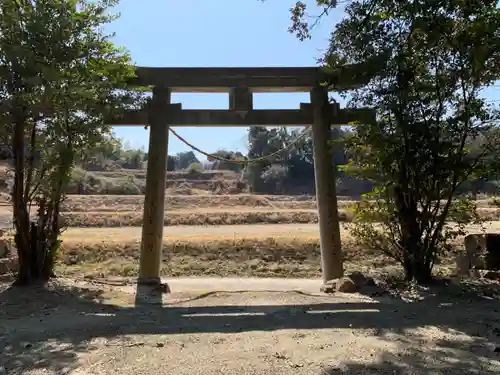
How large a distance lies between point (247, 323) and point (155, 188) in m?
3.90

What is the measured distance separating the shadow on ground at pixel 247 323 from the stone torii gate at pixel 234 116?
2.01m

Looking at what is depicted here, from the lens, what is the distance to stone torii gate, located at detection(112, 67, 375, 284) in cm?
848

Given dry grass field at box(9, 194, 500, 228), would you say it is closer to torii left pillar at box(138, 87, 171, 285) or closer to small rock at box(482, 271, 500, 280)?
torii left pillar at box(138, 87, 171, 285)

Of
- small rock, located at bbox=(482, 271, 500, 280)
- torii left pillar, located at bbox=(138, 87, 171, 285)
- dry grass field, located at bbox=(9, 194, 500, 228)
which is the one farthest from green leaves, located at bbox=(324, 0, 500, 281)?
dry grass field, located at bbox=(9, 194, 500, 228)

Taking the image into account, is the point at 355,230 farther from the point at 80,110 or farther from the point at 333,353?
the point at 80,110

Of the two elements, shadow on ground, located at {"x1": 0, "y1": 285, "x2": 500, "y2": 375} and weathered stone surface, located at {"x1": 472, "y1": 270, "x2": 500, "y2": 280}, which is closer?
shadow on ground, located at {"x1": 0, "y1": 285, "x2": 500, "y2": 375}

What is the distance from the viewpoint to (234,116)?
8.80 m

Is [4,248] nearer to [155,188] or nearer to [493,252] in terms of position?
[155,188]

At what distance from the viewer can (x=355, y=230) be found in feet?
24.8

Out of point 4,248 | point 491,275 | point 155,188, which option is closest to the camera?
point 491,275

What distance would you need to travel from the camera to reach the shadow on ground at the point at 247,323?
3844 mm

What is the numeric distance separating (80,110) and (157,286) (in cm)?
301

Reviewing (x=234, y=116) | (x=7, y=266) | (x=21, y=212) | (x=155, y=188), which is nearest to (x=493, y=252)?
(x=234, y=116)

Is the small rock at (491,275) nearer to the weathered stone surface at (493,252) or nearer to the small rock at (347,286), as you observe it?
the weathered stone surface at (493,252)
